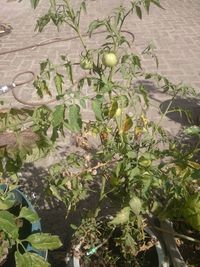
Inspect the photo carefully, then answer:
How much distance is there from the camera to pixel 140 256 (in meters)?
2.41

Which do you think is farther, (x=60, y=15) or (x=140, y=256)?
(x=140, y=256)

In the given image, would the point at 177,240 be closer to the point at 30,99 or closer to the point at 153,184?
the point at 153,184

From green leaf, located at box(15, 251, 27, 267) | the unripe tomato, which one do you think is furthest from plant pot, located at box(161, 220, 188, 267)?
green leaf, located at box(15, 251, 27, 267)

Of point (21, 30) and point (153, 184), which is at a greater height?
point (153, 184)

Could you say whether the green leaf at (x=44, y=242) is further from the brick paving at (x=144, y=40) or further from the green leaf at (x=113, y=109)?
the brick paving at (x=144, y=40)

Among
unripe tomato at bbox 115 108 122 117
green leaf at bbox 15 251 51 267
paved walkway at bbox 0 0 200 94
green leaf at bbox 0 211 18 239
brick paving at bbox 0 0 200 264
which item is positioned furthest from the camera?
paved walkway at bbox 0 0 200 94

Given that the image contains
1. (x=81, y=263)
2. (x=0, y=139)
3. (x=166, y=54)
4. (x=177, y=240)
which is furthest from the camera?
(x=166, y=54)

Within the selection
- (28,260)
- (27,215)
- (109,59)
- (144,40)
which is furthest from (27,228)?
(144,40)

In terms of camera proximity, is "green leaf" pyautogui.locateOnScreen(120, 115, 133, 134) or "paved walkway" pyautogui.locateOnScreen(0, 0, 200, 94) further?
"paved walkway" pyautogui.locateOnScreen(0, 0, 200, 94)

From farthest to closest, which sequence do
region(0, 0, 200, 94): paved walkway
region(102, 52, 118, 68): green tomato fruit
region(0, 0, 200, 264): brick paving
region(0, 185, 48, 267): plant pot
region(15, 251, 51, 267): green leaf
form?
region(0, 0, 200, 94): paved walkway < region(0, 0, 200, 264): brick paving < region(0, 185, 48, 267): plant pot < region(102, 52, 118, 68): green tomato fruit < region(15, 251, 51, 267): green leaf

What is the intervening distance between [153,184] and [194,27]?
21.3 feet

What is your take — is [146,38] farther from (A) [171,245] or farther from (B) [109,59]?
(B) [109,59]

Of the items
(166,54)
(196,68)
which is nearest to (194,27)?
(166,54)

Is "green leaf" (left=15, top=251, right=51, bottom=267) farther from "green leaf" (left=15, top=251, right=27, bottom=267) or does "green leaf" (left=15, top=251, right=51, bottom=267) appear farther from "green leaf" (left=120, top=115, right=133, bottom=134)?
"green leaf" (left=120, top=115, right=133, bottom=134)
